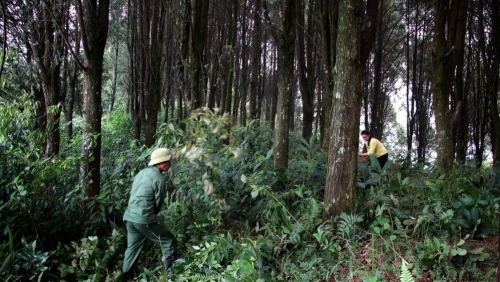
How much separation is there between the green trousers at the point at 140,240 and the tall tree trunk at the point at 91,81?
3.22 ft

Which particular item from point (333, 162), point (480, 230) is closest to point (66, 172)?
point (333, 162)

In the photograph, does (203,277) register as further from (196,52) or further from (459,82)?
(459,82)

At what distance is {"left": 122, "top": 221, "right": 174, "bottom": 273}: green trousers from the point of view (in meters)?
4.07

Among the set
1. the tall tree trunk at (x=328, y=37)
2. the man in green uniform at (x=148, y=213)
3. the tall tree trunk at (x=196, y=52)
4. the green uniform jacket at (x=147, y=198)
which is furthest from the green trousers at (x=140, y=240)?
the tall tree trunk at (x=328, y=37)

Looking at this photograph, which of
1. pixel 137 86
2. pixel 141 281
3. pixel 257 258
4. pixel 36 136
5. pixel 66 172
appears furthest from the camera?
pixel 137 86

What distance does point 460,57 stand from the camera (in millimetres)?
9945

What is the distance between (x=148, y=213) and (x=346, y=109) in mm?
2589

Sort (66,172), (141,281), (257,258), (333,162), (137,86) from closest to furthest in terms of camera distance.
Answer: (257,258) → (141,281) → (333,162) → (66,172) → (137,86)

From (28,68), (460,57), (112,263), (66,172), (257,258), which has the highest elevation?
(460,57)

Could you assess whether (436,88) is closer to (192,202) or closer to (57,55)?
(192,202)

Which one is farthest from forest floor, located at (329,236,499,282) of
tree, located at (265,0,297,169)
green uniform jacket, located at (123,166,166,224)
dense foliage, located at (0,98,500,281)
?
tree, located at (265,0,297,169)

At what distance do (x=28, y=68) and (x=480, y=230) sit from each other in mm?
8586

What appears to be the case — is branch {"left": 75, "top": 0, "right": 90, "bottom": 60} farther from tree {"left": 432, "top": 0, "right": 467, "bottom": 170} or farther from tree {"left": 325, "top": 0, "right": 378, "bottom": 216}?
tree {"left": 432, "top": 0, "right": 467, "bottom": 170}

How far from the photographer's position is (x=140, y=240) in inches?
164
